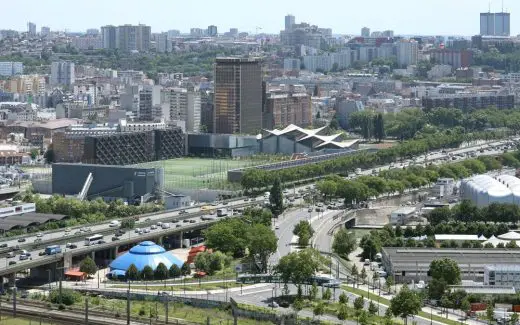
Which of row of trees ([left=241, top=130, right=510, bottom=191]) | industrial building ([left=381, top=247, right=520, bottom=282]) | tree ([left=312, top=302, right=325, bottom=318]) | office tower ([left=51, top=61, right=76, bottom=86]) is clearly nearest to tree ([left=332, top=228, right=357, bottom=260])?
industrial building ([left=381, top=247, right=520, bottom=282])

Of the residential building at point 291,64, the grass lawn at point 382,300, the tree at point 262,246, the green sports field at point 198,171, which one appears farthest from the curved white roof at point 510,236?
the residential building at point 291,64

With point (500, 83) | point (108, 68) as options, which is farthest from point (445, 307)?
point (108, 68)

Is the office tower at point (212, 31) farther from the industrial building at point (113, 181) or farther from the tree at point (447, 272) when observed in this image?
the tree at point (447, 272)

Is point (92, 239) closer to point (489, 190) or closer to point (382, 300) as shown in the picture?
point (382, 300)

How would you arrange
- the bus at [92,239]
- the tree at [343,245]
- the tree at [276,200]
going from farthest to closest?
the tree at [276,200]
the tree at [343,245]
the bus at [92,239]

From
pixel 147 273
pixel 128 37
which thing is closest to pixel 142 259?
pixel 147 273

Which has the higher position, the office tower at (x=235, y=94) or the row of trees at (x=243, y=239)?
the office tower at (x=235, y=94)
